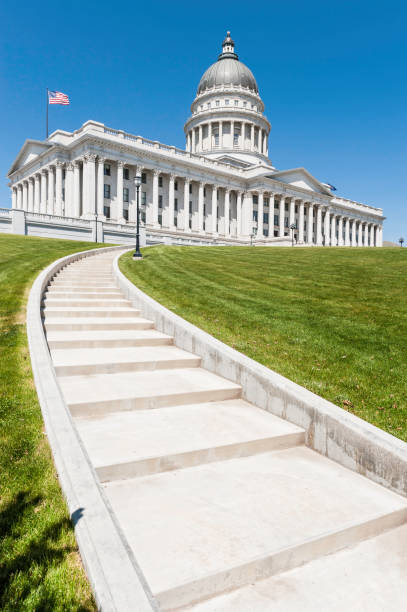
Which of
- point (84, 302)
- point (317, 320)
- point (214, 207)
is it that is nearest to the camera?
point (317, 320)

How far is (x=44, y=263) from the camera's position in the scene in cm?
1695

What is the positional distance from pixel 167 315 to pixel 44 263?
10.3 m

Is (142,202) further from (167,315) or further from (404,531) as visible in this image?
(404,531)

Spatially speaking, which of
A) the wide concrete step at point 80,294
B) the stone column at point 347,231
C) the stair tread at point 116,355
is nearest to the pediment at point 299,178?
the stone column at point 347,231

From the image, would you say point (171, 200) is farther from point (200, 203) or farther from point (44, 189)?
point (44, 189)

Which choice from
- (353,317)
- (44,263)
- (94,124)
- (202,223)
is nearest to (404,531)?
(353,317)

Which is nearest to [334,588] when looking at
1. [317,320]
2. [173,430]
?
[173,430]

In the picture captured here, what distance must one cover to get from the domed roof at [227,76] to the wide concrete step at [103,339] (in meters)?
106

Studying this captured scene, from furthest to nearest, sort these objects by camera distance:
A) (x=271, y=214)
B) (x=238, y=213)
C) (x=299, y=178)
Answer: (x=299, y=178)
(x=271, y=214)
(x=238, y=213)

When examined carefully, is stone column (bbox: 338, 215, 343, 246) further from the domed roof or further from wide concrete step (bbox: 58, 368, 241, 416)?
wide concrete step (bbox: 58, 368, 241, 416)

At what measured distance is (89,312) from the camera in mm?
9969

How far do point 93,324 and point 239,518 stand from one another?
6412 millimetres

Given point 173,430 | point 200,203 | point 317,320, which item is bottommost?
point 173,430

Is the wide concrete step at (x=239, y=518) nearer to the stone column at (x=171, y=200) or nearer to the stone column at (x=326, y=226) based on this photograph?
the stone column at (x=171, y=200)
